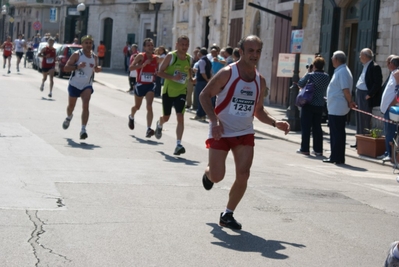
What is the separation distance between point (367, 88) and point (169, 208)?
28.7 feet

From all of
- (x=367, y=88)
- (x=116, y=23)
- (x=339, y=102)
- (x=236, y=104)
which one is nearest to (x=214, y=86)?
(x=236, y=104)

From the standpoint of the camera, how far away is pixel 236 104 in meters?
7.69

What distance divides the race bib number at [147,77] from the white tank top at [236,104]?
7.81 metres

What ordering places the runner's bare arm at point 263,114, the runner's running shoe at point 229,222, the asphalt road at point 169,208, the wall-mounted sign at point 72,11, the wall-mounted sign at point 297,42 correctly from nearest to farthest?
the asphalt road at point 169,208 < the runner's running shoe at point 229,222 < the runner's bare arm at point 263,114 < the wall-mounted sign at point 297,42 < the wall-mounted sign at point 72,11

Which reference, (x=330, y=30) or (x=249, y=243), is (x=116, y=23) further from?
(x=249, y=243)

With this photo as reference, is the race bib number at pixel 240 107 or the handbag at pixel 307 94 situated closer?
the race bib number at pixel 240 107

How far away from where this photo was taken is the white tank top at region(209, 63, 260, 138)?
25.1 feet

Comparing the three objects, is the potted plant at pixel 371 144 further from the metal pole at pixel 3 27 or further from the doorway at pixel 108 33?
the metal pole at pixel 3 27

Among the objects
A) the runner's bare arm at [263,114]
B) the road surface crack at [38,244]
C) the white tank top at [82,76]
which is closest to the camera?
the road surface crack at [38,244]

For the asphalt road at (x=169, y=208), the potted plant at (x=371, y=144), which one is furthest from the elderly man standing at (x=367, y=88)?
the asphalt road at (x=169, y=208)

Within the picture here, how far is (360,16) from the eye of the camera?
2178cm

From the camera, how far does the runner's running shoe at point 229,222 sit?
7.55 metres

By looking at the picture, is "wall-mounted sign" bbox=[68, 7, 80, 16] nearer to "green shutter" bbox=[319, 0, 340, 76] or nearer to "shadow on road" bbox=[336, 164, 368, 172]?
"green shutter" bbox=[319, 0, 340, 76]

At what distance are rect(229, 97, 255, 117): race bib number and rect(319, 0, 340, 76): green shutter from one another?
15766 mm
